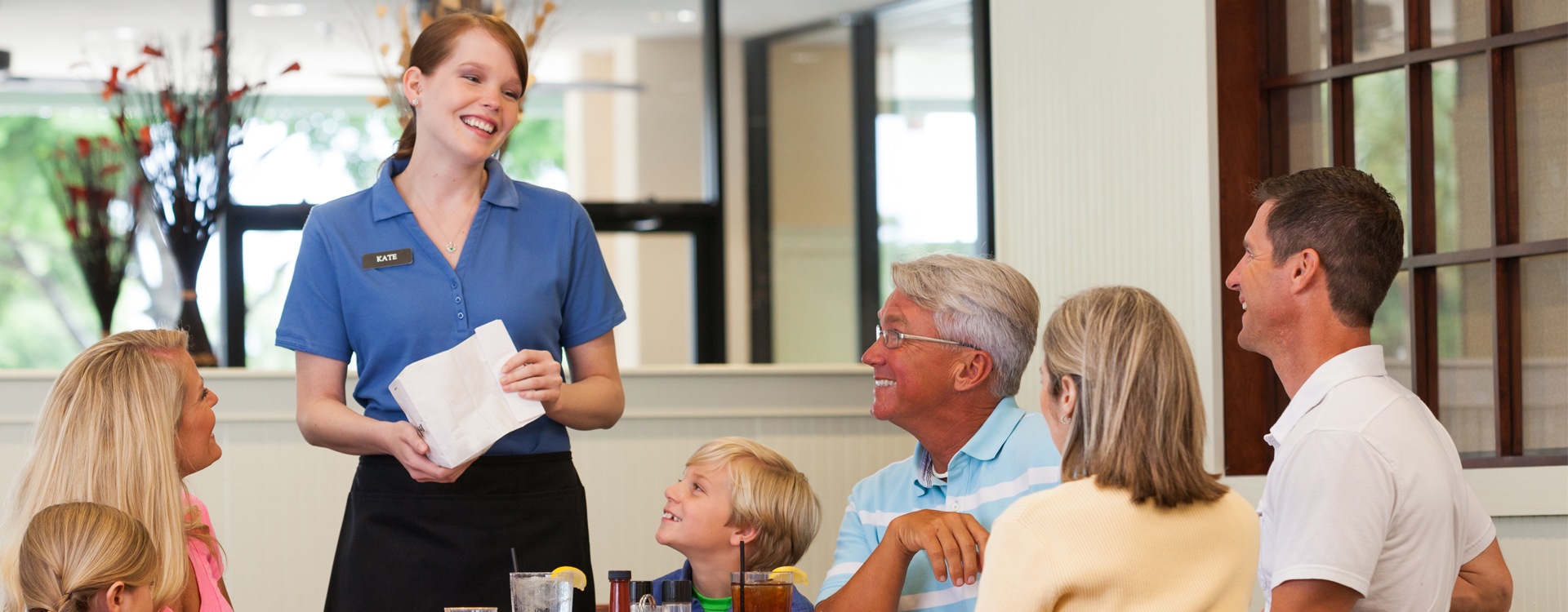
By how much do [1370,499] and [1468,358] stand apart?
148 centimetres

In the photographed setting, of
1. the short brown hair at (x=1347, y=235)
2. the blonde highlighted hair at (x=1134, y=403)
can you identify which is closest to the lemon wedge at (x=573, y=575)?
the blonde highlighted hair at (x=1134, y=403)

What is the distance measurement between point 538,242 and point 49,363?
6438 mm

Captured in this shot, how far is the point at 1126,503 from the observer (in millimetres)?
1584

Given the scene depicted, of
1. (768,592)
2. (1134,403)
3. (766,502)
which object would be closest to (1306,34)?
(766,502)

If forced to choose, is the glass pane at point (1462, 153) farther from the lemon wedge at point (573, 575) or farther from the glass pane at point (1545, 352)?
the lemon wedge at point (573, 575)

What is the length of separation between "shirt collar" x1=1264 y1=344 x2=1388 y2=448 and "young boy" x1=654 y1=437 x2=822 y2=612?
760 mm

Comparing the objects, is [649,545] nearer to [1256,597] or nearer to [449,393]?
[1256,597]

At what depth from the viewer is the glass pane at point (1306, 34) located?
3.27 meters

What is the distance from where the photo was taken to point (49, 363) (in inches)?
296

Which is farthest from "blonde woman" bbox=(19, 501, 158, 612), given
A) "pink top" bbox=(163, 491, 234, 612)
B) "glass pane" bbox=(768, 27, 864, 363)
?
"glass pane" bbox=(768, 27, 864, 363)

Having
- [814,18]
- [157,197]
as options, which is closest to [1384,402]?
[157,197]

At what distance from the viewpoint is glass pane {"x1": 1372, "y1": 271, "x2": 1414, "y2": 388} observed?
10.1 feet

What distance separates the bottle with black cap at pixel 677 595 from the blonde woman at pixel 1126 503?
389mm

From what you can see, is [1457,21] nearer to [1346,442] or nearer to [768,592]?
[1346,442]
